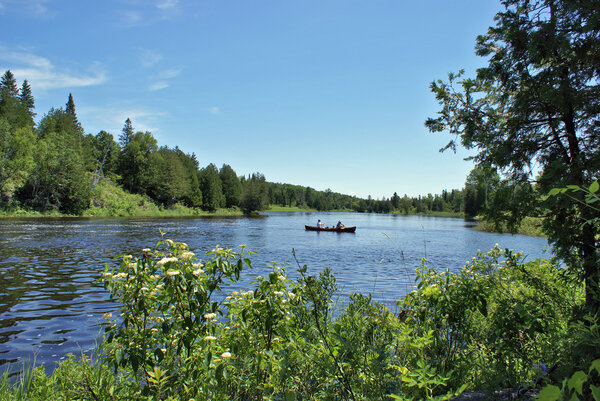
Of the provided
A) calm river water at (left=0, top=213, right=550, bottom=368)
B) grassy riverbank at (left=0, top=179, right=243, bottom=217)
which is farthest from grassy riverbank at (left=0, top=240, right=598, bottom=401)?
grassy riverbank at (left=0, top=179, right=243, bottom=217)

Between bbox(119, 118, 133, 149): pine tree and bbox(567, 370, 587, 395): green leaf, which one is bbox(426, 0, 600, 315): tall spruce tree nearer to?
bbox(567, 370, 587, 395): green leaf

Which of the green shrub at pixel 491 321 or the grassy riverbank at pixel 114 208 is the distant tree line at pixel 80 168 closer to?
the grassy riverbank at pixel 114 208

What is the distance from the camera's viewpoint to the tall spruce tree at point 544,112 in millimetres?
4113

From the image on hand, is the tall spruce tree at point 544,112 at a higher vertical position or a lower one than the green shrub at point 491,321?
higher

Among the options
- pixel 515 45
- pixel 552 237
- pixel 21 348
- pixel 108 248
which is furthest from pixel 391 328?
pixel 108 248

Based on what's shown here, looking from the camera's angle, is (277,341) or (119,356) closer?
(119,356)

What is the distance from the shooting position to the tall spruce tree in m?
4.11

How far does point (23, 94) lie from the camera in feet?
289

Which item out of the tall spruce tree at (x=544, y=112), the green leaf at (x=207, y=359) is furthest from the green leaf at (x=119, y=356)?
the tall spruce tree at (x=544, y=112)

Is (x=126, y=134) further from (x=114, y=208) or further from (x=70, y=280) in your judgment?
(x=70, y=280)

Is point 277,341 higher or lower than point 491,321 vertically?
lower

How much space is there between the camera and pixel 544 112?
4.72m

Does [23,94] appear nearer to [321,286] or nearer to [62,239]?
[62,239]

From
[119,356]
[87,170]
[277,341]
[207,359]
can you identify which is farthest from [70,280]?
[87,170]
